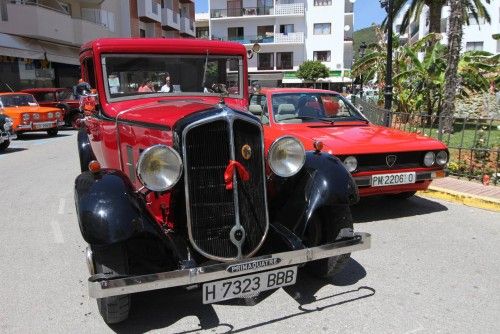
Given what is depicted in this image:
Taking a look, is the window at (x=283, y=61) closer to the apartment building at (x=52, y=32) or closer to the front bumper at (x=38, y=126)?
the apartment building at (x=52, y=32)

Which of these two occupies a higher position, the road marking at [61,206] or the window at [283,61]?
the window at [283,61]

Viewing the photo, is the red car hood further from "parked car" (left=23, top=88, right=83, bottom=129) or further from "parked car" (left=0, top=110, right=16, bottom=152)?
"parked car" (left=23, top=88, right=83, bottom=129)

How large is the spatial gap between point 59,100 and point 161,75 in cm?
1647

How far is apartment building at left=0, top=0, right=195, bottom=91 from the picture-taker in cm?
2188

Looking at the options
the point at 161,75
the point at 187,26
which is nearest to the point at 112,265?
the point at 161,75

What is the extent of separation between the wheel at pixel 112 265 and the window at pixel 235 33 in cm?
4905

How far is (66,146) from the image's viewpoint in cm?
1420

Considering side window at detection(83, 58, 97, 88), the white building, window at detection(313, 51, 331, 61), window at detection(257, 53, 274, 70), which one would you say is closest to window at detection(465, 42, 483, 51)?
the white building

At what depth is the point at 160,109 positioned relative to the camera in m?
4.06

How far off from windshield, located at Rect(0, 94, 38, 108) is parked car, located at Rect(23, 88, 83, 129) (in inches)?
69.9

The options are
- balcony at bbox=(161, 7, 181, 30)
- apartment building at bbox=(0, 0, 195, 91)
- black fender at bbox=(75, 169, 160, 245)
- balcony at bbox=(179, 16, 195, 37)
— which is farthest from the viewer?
balcony at bbox=(179, 16, 195, 37)

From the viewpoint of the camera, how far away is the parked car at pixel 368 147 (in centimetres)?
537

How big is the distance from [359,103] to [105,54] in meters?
11.0

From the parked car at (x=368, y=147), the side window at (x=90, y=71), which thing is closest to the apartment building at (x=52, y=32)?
the side window at (x=90, y=71)
